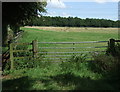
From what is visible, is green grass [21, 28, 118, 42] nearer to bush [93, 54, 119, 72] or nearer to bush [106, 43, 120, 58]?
bush [106, 43, 120, 58]

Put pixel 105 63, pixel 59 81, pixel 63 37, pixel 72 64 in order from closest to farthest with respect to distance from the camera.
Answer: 1. pixel 59 81
2. pixel 105 63
3. pixel 72 64
4. pixel 63 37

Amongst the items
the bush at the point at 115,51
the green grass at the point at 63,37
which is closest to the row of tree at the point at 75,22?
the green grass at the point at 63,37

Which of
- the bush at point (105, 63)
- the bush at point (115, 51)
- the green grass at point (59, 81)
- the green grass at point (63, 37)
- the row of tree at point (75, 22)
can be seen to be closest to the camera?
the green grass at point (59, 81)

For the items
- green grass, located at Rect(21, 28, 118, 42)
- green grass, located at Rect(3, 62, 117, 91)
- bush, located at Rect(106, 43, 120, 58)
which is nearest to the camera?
green grass, located at Rect(3, 62, 117, 91)

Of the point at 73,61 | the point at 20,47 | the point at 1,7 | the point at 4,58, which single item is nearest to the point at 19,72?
the point at 4,58

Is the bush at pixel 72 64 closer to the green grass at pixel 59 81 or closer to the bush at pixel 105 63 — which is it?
the green grass at pixel 59 81

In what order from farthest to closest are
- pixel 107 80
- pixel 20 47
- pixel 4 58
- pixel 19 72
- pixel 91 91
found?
pixel 20 47
pixel 4 58
pixel 19 72
pixel 107 80
pixel 91 91

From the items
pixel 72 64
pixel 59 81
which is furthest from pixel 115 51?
pixel 59 81

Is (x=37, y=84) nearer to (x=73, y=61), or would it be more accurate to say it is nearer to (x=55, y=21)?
(x=73, y=61)

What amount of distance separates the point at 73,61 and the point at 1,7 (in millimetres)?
4818

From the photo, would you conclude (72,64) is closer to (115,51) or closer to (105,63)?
(105,63)

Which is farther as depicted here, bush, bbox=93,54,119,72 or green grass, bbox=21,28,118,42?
green grass, bbox=21,28,118,42

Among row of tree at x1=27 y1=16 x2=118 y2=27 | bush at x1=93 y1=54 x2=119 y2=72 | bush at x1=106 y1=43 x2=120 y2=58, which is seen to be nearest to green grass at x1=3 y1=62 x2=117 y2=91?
bush at x1=93 y1=54 x2=119 y2=72

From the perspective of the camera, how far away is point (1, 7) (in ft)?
31.2
